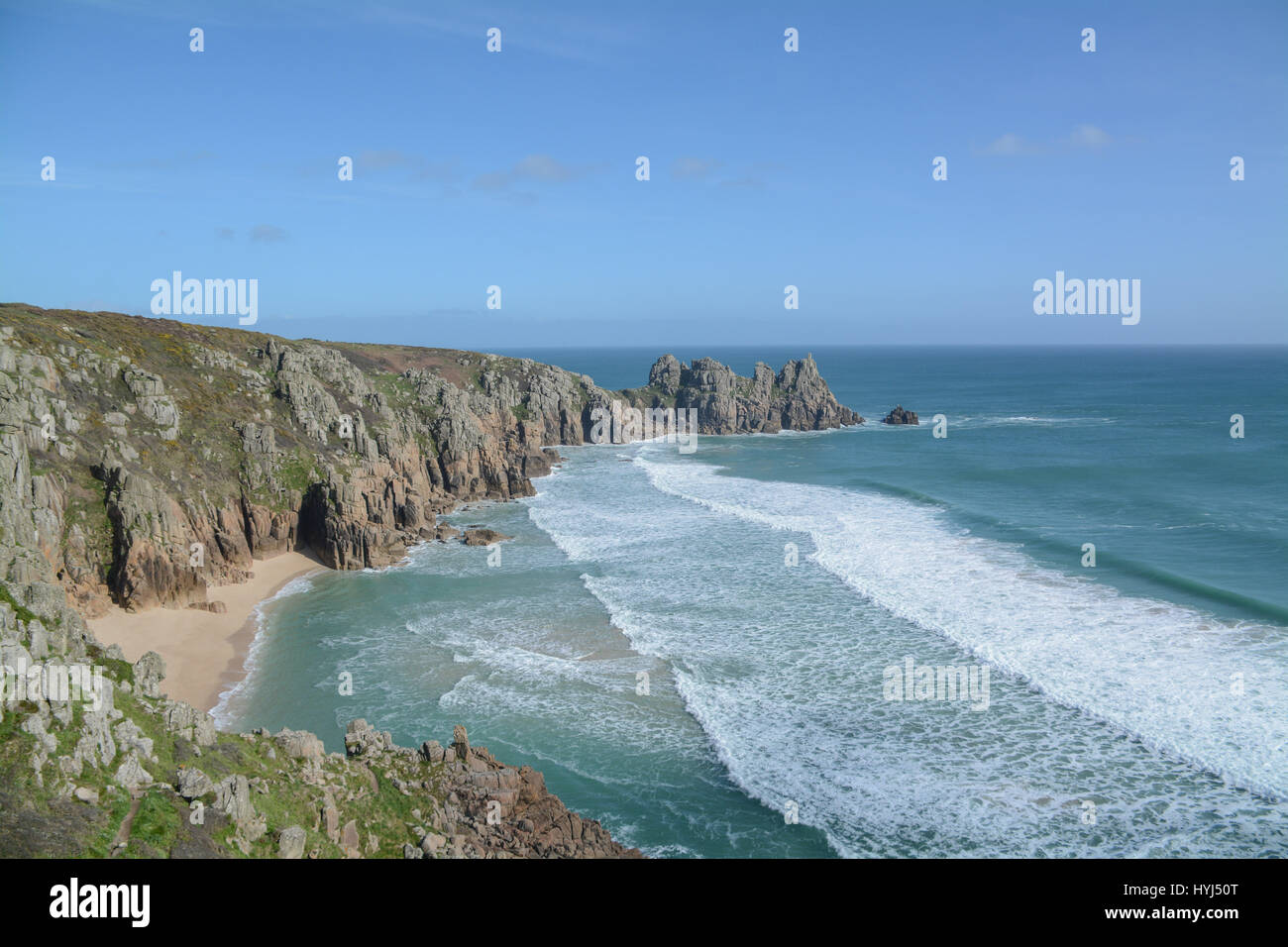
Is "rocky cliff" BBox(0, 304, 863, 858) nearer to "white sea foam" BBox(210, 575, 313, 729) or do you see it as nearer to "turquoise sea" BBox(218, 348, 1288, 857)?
"white sea foam" BBox(210, 575, 313, 729)

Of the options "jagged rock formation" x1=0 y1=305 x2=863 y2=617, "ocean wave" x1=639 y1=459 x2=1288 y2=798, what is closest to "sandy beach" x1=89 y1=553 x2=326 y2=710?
"jagged rock formation" x1=0 y1=305 x2=863 y2=617

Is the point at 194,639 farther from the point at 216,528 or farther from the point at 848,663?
the point at 848,663

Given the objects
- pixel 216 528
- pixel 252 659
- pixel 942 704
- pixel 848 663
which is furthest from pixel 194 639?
pixel 942 704

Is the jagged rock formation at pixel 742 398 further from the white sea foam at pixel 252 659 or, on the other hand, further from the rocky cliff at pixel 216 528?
the white sea foam at pixel 252 659

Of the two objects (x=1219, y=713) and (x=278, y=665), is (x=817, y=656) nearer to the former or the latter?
(x=1219, y=713)

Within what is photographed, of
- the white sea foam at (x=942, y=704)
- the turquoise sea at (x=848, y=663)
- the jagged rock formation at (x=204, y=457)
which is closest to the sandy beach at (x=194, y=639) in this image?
the turquoise sea at (x=848, y=663)
